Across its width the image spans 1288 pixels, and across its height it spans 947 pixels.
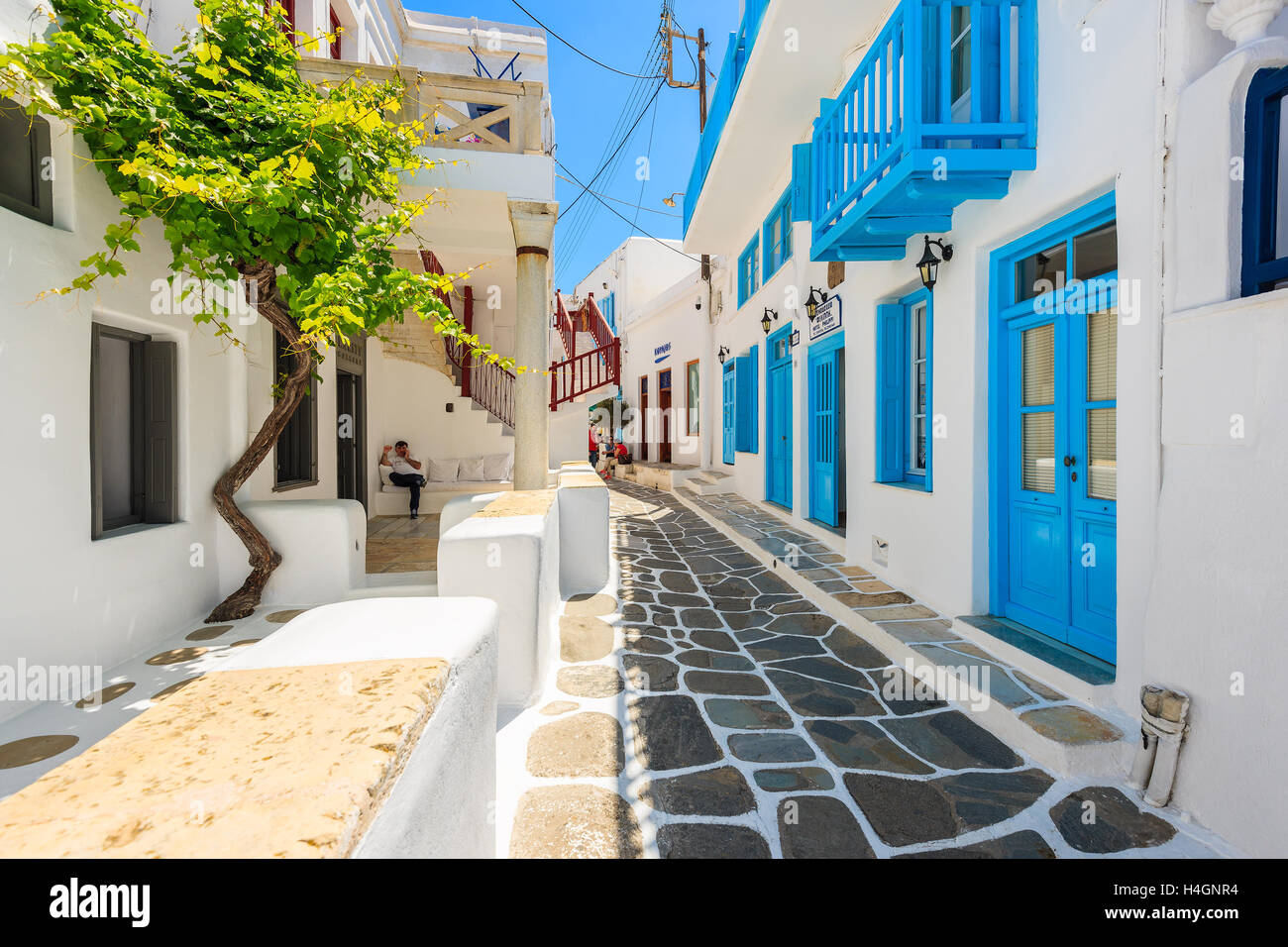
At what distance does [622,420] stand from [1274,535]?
18.3m

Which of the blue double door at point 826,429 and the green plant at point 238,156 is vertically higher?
the green plant at point 238,156

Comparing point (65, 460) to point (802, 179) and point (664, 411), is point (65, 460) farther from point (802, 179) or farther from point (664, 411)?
point (664, 411)

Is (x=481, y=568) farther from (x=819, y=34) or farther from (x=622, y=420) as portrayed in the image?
(x=622, y=420)

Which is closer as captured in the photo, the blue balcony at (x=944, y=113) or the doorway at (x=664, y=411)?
the blue balcony at (x=944, y=113)

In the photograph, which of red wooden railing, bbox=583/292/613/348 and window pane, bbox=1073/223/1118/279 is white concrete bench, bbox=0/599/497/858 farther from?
red wooden railing, bbox=583/292/613/348

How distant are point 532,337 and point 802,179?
3.34 meters

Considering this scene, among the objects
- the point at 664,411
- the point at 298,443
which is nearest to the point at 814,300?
the point at 298,443

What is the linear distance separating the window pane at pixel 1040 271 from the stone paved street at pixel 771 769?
262cm

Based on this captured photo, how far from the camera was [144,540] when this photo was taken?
3973 millimetres

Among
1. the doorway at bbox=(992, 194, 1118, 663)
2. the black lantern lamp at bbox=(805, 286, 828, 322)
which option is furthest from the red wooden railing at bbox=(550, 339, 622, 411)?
the doorway at bbox=(992, 194, 1118, 663)

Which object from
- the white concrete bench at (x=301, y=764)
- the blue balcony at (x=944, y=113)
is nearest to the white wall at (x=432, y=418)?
the blue balcony at (x=944, y=113)

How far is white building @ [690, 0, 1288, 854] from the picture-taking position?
7.48ft

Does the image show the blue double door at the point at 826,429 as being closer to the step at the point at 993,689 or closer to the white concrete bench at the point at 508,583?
the step at the point at 993,689

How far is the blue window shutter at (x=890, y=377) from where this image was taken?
549 cm
